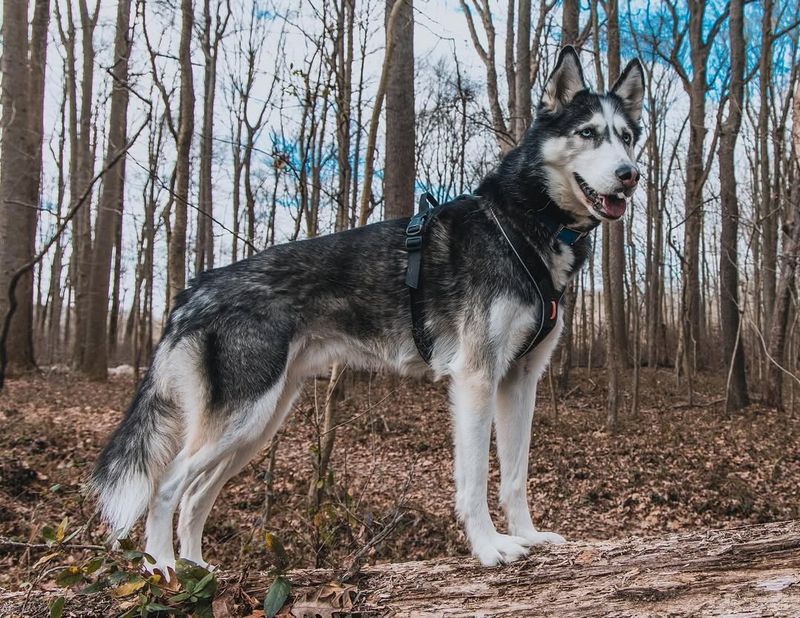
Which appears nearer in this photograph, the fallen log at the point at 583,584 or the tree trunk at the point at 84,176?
the fallen log at the point at 583,584

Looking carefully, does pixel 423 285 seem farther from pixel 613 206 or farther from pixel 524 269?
pixel 613 206

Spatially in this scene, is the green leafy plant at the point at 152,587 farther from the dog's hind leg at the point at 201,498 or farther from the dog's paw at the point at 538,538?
the dog's paw at the point at 538,538

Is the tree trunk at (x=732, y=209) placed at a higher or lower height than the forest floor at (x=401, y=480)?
higher

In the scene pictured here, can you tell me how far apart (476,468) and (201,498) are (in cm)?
154

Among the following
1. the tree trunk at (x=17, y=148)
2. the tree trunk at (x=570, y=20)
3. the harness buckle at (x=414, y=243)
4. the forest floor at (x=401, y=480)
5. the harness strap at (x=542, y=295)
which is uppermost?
the tree trunk at (x=570, y=20)

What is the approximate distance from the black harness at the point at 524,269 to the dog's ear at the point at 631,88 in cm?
85

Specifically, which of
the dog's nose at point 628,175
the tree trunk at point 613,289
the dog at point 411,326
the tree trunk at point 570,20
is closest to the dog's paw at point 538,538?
the dog at point 411,326

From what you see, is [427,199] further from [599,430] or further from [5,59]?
[5,59]

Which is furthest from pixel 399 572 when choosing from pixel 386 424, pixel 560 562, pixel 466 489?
pixel 386 424

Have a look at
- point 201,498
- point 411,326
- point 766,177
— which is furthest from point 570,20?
point 766,177

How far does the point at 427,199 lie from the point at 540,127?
2.53 ft

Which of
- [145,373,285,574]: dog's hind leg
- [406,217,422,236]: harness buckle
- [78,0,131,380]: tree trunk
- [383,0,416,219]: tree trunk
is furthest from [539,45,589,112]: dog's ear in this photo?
[78,0,131,380]: tree trunk

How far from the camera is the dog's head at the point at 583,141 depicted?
9.45 ft

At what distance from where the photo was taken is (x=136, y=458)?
2975 millimetres
